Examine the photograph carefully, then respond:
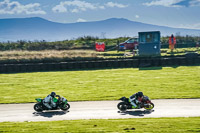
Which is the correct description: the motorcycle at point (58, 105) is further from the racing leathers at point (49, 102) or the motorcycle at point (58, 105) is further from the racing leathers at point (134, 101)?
the racing leathers at point (134, 101)

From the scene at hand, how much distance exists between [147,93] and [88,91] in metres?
4.29

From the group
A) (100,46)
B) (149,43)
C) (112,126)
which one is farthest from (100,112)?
(100,46)

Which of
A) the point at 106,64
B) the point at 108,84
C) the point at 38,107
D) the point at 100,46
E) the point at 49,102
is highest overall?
the point at 100,46

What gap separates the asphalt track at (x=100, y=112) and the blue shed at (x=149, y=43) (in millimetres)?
18071

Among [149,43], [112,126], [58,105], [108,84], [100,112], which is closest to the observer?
[112,126]

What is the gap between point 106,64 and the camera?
32.6m

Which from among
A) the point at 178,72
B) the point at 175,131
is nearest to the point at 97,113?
the point at 175,131

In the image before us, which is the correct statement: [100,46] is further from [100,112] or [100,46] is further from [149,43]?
[100,112]

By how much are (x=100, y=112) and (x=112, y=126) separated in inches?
129

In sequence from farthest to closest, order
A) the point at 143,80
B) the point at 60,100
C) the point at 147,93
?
the point at 143,80 → the point at 147,93 → the point at 60,100

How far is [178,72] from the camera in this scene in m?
27.3

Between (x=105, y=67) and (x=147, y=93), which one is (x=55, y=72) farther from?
(x=147, y=93)

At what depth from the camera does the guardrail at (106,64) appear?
31.4 m

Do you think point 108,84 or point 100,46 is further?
point 100,46
